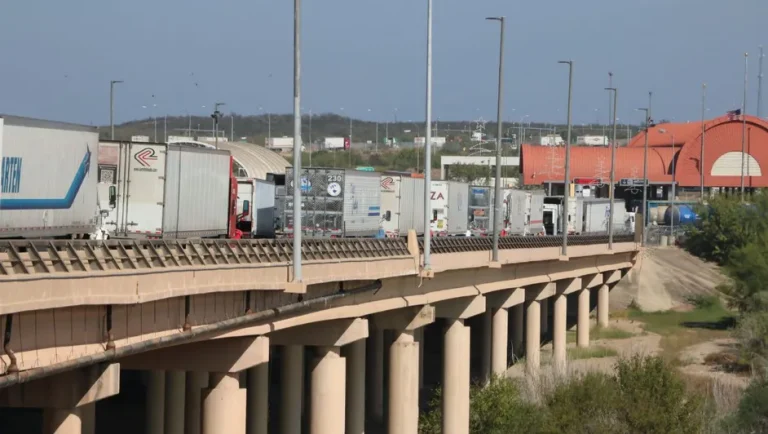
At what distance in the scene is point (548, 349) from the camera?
3233 inches

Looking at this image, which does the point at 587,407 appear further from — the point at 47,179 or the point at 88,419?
the point at 47,179

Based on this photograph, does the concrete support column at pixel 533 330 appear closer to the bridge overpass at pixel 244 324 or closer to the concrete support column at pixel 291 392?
the bridge overpass at pixel 244 324

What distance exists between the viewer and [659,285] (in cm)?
9269

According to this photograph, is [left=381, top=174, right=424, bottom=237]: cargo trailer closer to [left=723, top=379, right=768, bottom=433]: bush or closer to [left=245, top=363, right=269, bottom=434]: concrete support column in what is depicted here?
[left=245, top=363, right=269, bottom=434]: concrete support column

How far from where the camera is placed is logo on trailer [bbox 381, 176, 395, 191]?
59.4 meters

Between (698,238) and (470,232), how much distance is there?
124ft

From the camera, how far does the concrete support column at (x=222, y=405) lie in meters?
29.5

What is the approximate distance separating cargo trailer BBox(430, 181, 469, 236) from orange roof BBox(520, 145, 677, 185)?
6724 cm

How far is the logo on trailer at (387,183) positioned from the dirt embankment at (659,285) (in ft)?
116

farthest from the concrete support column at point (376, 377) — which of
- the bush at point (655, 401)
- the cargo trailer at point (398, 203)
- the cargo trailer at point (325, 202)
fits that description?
the bush at point (655, 401)

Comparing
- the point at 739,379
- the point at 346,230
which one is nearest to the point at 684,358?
the point at 739,379

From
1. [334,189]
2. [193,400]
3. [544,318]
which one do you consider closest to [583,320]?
[544,318]

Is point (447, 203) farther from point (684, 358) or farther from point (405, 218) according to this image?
point (684, 358)

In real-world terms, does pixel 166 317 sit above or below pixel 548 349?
above
